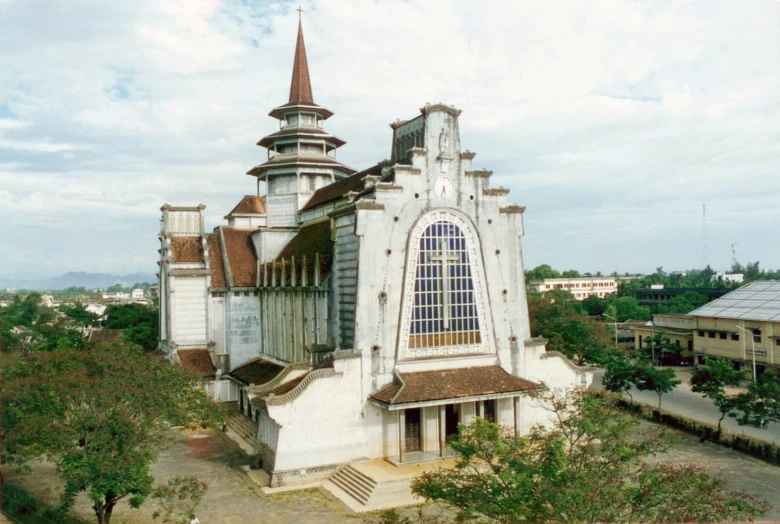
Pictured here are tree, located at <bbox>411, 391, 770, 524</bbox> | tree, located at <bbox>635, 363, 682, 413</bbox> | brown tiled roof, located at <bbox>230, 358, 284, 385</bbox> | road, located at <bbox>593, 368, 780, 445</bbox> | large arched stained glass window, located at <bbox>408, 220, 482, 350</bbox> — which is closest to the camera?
tree, located at <bbox>411, 391, 770, 524</bbox>

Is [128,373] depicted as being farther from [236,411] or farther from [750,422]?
[750,422]

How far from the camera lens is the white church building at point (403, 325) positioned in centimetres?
2508

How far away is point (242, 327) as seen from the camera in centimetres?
3678

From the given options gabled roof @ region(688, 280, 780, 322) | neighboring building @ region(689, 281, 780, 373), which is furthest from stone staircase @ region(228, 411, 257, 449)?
gabled roof @ region(688, 280, 780, 322)

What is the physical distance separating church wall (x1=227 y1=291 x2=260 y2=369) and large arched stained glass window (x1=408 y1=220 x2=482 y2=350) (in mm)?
13137

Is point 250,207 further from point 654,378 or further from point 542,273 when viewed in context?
point 542,273

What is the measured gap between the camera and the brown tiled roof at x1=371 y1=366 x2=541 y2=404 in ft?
81.8

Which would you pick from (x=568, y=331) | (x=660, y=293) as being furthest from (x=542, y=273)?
(x=568, y=331)

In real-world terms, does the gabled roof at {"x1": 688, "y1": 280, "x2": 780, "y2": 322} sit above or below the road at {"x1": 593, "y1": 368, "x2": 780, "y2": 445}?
above

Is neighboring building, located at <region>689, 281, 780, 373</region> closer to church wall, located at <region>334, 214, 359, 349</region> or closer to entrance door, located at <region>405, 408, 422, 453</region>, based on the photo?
A: entrance door, located at <region>405, 408, 422, 453</region>

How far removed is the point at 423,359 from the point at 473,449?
11087 millimetres

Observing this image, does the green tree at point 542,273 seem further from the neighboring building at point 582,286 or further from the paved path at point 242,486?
the paved path at point 242,486

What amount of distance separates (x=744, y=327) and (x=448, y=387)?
32006mm

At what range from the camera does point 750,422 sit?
27016mm
